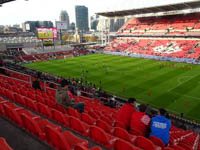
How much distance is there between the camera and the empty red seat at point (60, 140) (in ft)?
12.1

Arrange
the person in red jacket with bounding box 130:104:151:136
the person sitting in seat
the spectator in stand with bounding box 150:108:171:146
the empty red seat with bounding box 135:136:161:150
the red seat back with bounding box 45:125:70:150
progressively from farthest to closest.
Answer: the person sitting in seat → the person in red jacket with bounding box 130:104:151:136 → the spectator in stand with bounding box 150:108:171:146 → the empty red seat with bounding box 135:136:161:150 → the red seat back with bounding box 45:125:70:150

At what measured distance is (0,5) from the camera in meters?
15.2

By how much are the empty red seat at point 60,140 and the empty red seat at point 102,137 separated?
557 millimetres

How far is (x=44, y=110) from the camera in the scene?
255 inches

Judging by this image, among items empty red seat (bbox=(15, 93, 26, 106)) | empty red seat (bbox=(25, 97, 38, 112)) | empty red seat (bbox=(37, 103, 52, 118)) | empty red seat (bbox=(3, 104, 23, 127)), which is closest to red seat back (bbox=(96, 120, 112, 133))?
empty red seat (bbox=(37, 103, 52, 118))

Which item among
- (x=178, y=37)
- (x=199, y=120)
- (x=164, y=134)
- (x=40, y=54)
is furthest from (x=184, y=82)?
(x=40, y=54)

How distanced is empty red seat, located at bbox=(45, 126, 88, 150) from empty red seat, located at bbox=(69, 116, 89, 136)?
0.90 m

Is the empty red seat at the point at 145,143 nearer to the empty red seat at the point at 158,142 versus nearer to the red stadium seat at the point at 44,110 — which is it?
the empty red seat at the point at 158,142

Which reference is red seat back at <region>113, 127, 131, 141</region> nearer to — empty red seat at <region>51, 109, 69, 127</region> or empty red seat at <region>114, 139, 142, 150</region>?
empty red seat at <region>114, 139, 142, 150</region>

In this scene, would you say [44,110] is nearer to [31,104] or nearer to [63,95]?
[63,95]

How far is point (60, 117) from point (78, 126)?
83 centimetres

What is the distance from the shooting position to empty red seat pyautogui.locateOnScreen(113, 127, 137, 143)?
4727 millimetres

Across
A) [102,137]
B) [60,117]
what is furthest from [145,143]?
[60,117]

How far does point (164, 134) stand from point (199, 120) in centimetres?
1216
